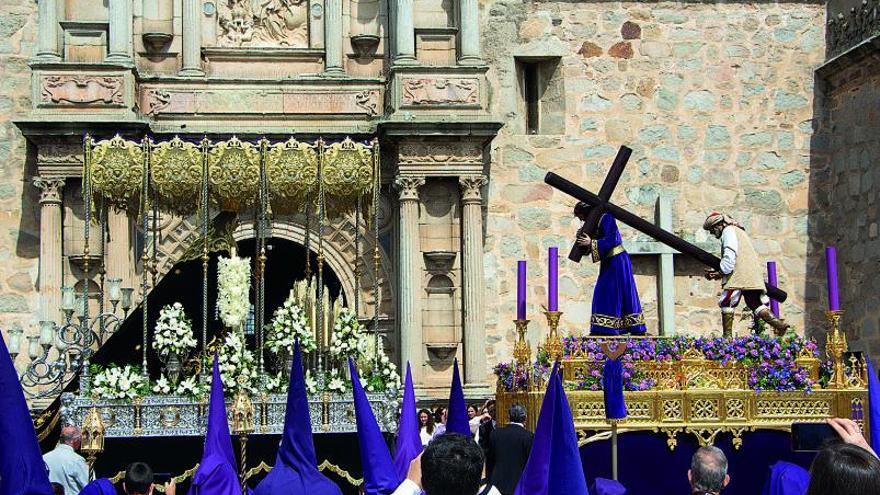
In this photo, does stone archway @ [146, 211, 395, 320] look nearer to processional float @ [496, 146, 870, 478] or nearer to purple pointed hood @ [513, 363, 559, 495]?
processional float @ [496, 146, 870, 478]

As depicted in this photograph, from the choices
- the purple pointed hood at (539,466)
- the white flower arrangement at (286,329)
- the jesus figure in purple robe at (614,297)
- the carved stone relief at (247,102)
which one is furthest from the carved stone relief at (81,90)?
the purple pointed hood at (539,466)

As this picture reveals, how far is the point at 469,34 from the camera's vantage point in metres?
19.1

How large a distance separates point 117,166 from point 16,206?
18.2ft

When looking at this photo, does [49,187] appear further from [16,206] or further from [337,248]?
[337,248]

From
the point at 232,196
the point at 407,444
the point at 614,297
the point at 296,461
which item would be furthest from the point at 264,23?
the point at 296,461

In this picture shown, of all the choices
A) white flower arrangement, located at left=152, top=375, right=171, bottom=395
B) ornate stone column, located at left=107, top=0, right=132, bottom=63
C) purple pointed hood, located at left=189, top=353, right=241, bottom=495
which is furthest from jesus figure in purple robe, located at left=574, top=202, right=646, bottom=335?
ornate stone column, located at left=107, top=0, right=132, bottom=63

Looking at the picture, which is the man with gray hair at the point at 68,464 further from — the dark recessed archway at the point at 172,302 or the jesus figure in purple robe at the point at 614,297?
the jesus figure in purple robe at the point at 614,297

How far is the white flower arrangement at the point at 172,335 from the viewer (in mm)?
13359

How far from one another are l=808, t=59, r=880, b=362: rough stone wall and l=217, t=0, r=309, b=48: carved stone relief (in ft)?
25.0

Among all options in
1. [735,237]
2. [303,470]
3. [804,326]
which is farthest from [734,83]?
[303,470]

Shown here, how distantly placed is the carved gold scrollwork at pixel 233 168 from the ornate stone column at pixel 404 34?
510 cm

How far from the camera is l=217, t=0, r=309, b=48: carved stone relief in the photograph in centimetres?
1955

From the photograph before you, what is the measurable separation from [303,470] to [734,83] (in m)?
14.6

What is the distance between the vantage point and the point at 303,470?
7215 millimetres
